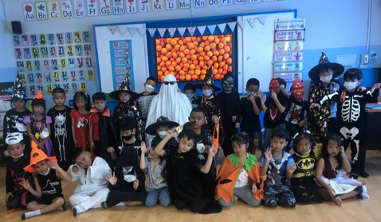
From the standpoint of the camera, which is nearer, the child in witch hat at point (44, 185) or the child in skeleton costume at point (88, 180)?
the child in witch hat at point (44, 185)

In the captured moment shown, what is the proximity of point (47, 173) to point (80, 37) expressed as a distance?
10.1 ft

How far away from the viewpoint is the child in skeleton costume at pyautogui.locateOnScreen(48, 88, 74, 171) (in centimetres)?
357

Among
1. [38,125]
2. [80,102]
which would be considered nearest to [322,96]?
[80,102]

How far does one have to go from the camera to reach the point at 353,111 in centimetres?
325

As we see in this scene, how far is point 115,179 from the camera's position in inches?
112

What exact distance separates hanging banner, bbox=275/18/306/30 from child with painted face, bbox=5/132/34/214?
4.26m

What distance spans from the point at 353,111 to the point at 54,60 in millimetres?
5249

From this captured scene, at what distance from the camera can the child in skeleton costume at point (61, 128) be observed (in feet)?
11.7

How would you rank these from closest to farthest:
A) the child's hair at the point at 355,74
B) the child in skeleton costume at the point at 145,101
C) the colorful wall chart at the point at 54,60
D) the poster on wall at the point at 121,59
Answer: the child's hair at the point at 355,74
the child in skeleton costume at the point at 145,101
the poster on wall at the point at 121,59
the colorful wall chart at the point at 54,60

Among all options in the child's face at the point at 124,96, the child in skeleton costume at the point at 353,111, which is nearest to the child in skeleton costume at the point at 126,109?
the child's face at the point at 124,96

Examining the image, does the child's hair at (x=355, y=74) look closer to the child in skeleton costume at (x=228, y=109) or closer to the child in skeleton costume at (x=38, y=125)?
the child in skeleton costume at (x=228, y=109)

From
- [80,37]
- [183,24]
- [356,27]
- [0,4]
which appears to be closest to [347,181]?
[356,27]

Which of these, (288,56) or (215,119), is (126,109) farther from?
(288,56)

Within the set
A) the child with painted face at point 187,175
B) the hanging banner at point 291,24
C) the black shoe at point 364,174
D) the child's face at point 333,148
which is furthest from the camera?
the hanging banner at point 291,24
